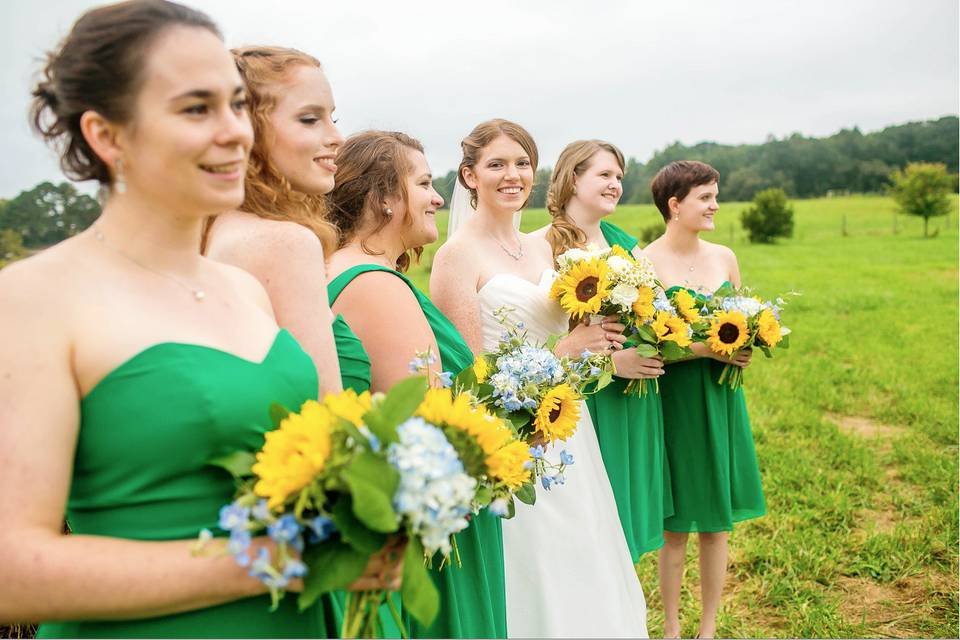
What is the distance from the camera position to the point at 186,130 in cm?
162

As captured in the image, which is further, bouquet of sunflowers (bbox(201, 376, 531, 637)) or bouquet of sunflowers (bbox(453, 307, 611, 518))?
bouquet of sunflowers (bbox(453, 307, 611, 518))

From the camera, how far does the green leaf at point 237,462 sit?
5.30ft

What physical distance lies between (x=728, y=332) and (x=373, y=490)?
345 cm

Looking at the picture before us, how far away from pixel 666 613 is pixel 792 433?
13.1 ft

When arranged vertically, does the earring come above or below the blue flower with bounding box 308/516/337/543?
above

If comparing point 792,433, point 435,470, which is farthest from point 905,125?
point 435,470

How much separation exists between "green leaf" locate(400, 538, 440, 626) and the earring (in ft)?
3.35

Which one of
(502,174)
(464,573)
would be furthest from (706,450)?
(464,573)

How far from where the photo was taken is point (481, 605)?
9.84 ft

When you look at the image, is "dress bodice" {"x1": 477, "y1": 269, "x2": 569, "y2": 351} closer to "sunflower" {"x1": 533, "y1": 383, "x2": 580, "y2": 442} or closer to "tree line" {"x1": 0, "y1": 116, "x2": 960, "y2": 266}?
"sunflower" {"x1": 533, "y1": 383, "x2": 580, "y2": 442}

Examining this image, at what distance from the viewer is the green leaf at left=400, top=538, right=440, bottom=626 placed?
1.51 m

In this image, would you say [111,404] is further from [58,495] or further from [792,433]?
[792,433]

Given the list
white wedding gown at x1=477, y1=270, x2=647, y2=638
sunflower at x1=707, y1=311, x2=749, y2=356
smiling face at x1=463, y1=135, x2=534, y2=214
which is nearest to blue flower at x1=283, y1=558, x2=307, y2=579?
white wedding gown at x1=477, y1=270, x2=647, y2=638

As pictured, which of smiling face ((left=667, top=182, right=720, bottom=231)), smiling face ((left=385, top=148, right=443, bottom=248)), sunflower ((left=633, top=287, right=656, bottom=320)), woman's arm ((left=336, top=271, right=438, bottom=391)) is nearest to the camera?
woman's arm ((left=336, top=271, right=438, bottom=391))
